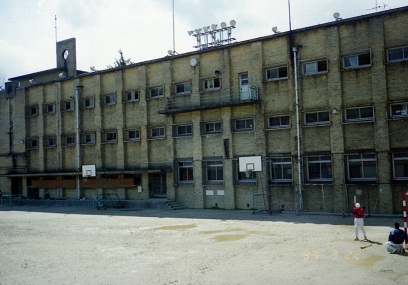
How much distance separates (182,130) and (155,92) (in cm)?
435

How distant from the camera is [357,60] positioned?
25.5 m

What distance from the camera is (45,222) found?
26.3m

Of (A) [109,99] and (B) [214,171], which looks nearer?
(B) [214,171]

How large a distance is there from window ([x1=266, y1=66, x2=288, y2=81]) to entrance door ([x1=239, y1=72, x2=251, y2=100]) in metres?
1.73

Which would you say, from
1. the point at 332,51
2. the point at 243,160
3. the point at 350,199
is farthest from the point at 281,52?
the point at 350,199

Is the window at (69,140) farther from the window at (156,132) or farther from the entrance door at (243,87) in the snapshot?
the entrance door at (243,87)

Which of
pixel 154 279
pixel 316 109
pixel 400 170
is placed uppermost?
pixel 316 109

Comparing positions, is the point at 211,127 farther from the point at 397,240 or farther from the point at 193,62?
the point at 397,240

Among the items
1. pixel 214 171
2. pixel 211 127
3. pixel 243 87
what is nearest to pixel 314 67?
pixel 243 87

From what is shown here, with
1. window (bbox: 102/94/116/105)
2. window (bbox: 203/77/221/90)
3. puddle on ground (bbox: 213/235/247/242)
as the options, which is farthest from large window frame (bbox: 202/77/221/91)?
puddle on ground (bbox: 213/235/247/242)

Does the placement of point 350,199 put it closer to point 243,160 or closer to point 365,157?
point 365,157

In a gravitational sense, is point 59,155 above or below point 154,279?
above

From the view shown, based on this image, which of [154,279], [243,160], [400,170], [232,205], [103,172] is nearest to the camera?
[154,279]

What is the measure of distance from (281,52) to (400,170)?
1082 centimetres
